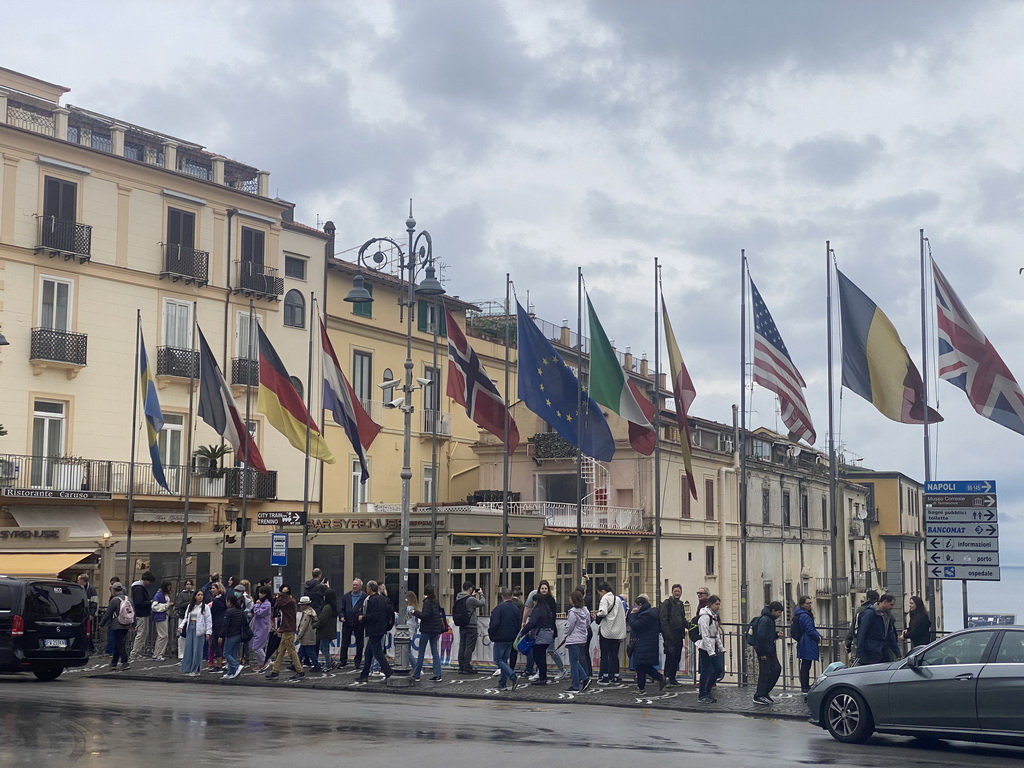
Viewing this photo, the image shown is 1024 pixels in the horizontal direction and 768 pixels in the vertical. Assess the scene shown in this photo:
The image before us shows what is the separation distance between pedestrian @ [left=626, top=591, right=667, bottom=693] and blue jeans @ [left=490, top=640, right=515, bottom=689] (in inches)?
87.5

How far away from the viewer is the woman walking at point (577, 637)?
68.9ft

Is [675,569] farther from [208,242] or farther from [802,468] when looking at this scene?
[208,242]

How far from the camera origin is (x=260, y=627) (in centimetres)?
2605

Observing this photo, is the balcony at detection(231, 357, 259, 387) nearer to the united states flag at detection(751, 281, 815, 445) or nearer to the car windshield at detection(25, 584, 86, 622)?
the car windshield at detection(25, 584, 86, 622)

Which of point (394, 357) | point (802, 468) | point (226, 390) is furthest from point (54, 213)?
point (802, 468)

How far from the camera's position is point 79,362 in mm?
36938

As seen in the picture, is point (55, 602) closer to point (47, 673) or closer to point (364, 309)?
point (47, 673)

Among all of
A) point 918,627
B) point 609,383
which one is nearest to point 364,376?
point 609,383

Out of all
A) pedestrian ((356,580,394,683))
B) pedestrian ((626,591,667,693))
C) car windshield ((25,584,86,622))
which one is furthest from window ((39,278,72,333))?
pedestrian ((626,591,667,693))

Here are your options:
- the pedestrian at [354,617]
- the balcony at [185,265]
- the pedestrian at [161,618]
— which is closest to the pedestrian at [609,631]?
the pedestrian at [354,617]

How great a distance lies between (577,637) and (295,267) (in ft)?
85.8

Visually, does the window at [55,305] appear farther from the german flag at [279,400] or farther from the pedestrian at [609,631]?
the pedestrian at [609,631]

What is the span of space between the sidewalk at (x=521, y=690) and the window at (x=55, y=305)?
566 inches

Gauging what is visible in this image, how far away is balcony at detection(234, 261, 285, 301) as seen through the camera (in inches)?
1647
